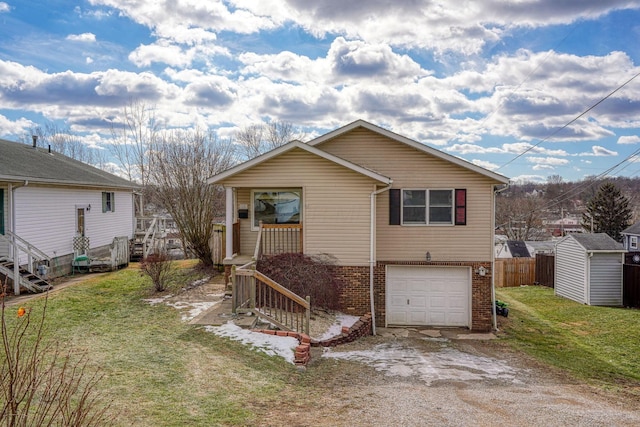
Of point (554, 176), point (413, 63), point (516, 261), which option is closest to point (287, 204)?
point (413, 63)

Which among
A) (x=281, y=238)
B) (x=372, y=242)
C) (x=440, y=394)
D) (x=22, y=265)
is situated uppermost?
(x=281, y=238)

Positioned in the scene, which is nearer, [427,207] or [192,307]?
[192,307]

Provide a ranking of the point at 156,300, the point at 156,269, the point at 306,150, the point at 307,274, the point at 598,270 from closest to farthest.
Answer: the point at 307,274 < the point at 156,300 < the point at 306,150 < the point at 156,269 < the point at 598,270

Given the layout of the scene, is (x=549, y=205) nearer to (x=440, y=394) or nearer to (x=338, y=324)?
(x=338, y=324)

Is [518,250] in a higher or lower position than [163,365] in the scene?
lower

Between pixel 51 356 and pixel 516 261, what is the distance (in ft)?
88.9

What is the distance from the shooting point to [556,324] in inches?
655

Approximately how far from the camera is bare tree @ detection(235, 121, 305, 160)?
1331 inches

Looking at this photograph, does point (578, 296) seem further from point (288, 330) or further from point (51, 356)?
point (51, 356)

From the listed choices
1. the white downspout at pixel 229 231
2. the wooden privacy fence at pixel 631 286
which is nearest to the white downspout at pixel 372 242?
the white downspout at pixel 229 231

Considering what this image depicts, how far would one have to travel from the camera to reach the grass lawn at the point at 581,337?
10570mm

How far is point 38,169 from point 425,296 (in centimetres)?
1470

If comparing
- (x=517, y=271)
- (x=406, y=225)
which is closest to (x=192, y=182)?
(x=406, y=225)

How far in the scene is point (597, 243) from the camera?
69.1ft
